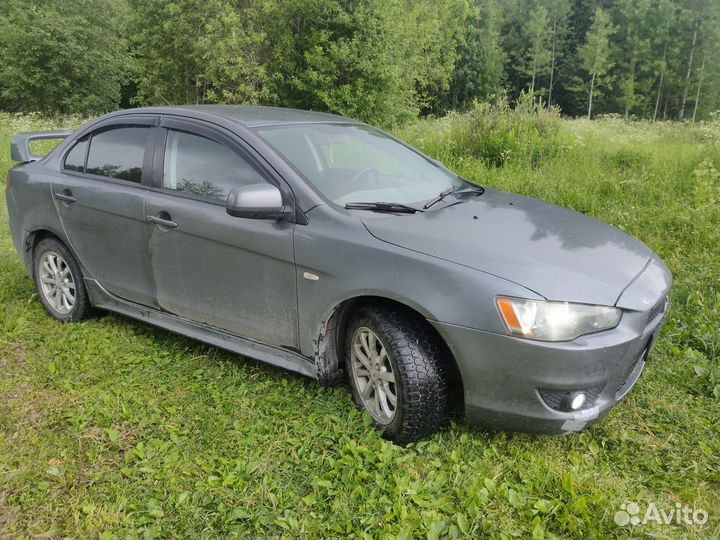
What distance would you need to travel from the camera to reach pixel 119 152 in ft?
12.6

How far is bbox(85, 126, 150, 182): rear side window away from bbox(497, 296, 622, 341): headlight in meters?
2.51

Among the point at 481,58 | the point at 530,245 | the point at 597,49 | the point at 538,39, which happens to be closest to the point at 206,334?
the point at 530,245

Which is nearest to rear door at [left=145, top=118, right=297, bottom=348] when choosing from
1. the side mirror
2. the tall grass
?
the side mirror

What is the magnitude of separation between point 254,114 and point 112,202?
42.9 inches

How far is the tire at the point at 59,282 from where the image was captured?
4172 mm

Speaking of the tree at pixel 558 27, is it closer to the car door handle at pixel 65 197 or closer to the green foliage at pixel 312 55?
the green foliage at pixel 312 55

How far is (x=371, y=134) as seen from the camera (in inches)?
157

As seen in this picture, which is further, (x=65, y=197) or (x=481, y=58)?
(x=481, y=58)

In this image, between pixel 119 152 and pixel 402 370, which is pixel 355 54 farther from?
pixel 402 370

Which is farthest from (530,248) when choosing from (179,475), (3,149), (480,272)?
(3,149)

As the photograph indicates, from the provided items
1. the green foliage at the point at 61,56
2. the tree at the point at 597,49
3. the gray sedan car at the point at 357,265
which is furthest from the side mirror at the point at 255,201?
the tree at the point at 597,49

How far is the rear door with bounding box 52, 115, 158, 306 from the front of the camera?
3648 millimetres

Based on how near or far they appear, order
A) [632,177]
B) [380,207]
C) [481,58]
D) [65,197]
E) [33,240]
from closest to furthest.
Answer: [380,207] → [65,197] → [33,240] → [632,177] → [481,58]

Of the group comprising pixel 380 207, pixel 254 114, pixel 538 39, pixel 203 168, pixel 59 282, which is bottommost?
pixel 538 39
